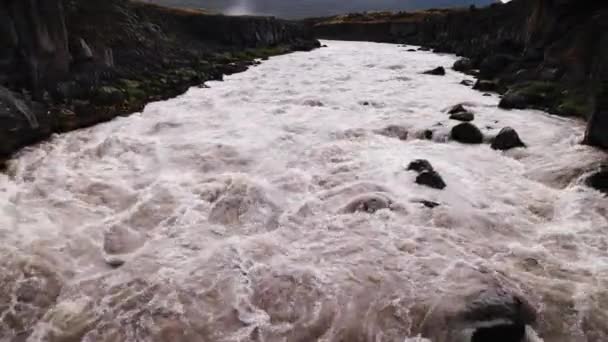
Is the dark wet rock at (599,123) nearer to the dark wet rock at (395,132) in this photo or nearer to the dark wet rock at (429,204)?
the dark wet rock at (395,132)

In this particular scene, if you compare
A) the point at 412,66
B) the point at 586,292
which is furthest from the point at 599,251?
the point at 412,66

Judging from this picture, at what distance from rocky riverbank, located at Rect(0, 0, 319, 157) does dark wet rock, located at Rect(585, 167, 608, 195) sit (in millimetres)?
19290

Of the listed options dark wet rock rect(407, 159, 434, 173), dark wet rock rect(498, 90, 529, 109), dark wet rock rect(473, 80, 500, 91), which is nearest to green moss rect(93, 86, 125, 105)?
dark wet rock rect(407, 159, 434, 173)

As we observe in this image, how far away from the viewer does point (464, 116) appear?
21359 mm

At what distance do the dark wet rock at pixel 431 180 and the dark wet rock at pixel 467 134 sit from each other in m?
5.19

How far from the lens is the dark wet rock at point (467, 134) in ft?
60.7

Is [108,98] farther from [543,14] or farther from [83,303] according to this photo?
[543,14]

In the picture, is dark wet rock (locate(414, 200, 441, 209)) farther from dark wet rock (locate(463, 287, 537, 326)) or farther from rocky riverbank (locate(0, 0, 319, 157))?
rocky riverbank (locate(0, 0, 319, 157))

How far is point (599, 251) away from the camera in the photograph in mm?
10523

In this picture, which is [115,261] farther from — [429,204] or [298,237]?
[429,204]

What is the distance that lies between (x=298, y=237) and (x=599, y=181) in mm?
9341

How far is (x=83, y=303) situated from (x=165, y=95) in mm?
19508

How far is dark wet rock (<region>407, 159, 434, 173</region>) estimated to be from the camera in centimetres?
1462

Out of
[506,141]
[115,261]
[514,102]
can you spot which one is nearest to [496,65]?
[514,102]
